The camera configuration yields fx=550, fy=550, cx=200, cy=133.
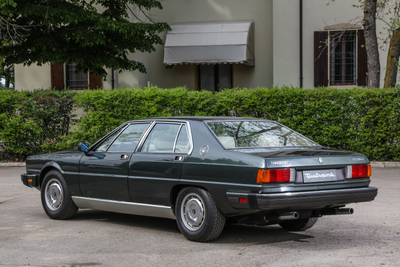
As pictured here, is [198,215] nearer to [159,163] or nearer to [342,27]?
[159,163]

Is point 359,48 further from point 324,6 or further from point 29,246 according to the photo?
point 29,246

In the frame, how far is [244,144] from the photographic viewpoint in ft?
20.9

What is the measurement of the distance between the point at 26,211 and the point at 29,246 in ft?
8.50

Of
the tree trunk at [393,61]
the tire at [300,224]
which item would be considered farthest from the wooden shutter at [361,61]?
the tire at [300,224]

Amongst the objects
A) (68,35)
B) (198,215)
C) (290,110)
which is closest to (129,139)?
(198,215)

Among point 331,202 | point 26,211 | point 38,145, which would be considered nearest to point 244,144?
point 331,202

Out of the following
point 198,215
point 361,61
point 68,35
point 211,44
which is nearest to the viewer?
point 198,215

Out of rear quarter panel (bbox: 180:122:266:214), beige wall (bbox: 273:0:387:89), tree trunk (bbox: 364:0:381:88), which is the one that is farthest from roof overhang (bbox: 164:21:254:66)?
rear quarter panel (bbox: 180:122:266:214)

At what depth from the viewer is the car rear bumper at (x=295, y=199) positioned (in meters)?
5.55

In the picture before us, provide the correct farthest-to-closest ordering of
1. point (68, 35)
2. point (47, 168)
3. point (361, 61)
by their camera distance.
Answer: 1. point (361, 61)
2. point (68, 35)
3. point (47, 168)

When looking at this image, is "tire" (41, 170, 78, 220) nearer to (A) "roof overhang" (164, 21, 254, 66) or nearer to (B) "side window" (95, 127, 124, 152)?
(B) "side window" (95, 127, 124, 152)

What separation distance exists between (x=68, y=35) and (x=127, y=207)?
1099cm

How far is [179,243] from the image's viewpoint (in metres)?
6.20

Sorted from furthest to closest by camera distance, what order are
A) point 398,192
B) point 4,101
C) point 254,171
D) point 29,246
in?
point 4,101
point 398,192
point 29,246
point 254,171
